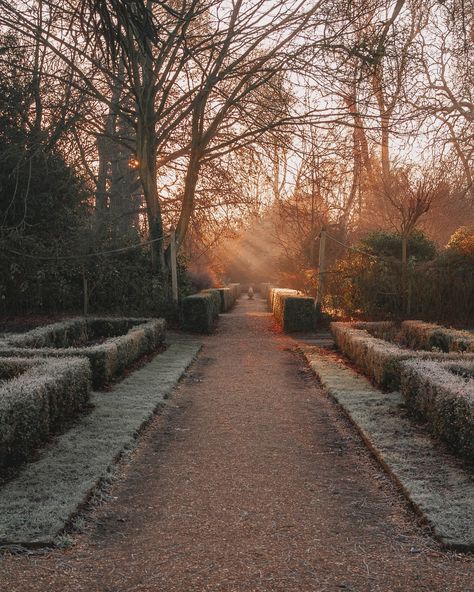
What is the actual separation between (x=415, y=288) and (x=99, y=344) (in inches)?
285

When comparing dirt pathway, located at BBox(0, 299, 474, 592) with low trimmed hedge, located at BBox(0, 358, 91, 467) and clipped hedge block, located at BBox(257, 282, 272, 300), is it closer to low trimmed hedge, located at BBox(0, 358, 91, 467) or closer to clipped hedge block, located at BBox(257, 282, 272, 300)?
low trimmed hedge, located at BBox(0, 358, 91, 467)

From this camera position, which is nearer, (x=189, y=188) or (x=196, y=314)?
(x=196, y=314)

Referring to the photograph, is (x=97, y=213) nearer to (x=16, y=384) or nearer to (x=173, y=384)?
(x=173, y=384)

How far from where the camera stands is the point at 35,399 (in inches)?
207

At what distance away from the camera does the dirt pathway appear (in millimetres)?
3168

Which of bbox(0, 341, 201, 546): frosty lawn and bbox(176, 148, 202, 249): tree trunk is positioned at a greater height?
bbox(176, 148, 202, 249): tree trunk

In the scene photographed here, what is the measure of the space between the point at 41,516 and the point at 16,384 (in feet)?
6.03

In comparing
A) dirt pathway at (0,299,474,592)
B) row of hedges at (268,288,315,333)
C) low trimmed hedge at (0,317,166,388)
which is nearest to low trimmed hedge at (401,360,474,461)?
dirt pathway at (0,299,474,592)

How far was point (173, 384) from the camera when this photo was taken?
8.38 metres

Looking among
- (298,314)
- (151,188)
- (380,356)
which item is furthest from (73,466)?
(151,188)

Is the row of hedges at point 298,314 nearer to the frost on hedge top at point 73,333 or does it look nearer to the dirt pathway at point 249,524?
the frost on hedge top at point 73,333

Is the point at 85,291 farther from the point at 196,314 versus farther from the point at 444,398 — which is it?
the point at 444,398

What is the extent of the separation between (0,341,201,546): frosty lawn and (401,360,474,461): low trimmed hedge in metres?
2.60

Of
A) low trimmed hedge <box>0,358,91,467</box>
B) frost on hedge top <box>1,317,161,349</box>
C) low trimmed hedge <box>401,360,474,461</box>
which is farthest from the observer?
frost on hedge top <box>1,317,161,349</box>
